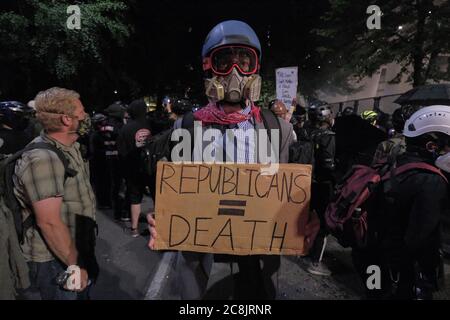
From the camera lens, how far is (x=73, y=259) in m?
2.38

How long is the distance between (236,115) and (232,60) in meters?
0.34

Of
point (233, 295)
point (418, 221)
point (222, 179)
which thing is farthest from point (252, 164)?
point (418, 221)

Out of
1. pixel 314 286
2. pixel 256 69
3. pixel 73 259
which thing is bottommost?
pixel 314 286

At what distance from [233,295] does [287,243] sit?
57cm

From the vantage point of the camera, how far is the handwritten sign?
7.30 metres

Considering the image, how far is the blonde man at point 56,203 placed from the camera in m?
2.22

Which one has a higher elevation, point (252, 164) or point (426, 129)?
point (426, 129)

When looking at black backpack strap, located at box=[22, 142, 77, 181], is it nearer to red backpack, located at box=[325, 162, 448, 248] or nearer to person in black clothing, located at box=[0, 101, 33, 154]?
red backpack, located at box=[325, 162, 448, 248]

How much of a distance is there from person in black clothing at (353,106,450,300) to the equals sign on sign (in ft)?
3.18

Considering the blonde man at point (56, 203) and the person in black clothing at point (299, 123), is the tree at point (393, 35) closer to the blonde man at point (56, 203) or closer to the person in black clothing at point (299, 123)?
the person in black clothing at point (299, 123)

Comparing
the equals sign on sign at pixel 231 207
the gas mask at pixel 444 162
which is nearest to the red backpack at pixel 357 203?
the gas mask at pixel 444 162

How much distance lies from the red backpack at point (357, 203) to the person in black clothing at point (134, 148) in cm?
387

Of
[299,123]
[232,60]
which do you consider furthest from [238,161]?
[299,123]
